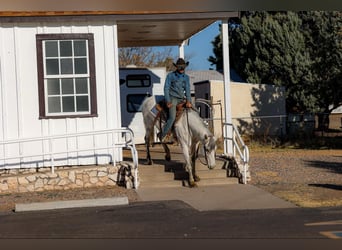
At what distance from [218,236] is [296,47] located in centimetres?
2966

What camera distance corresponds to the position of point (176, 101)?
12844 millimetres

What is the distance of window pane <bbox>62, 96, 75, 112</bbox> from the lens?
13.5 metres

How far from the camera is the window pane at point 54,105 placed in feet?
44.2

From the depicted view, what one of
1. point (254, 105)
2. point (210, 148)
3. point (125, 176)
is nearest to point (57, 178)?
point (125, 176)

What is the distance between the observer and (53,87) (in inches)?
530

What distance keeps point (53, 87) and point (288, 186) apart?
5.64 meters

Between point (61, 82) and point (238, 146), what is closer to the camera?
point (61, 82)

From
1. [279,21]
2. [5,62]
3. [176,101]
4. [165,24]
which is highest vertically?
[279,21]

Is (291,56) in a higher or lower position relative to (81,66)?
higher

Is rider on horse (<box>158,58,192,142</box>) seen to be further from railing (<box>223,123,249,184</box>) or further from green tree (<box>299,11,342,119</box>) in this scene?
green tree (<box>299,11,342,119</box>)

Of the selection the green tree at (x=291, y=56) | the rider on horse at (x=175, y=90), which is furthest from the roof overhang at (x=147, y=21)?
the green tree at (x=291, y=56)

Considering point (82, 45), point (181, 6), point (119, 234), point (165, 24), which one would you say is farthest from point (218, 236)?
point (165, 24)

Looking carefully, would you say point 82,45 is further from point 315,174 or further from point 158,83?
point 158,83

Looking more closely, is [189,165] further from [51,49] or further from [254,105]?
[254,105]
